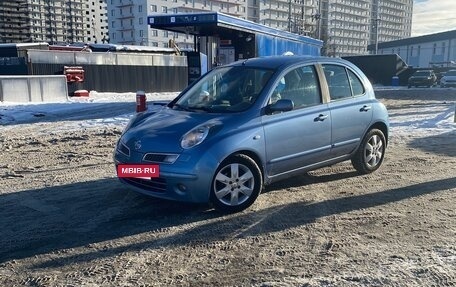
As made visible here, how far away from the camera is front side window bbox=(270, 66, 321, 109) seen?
5539 mm

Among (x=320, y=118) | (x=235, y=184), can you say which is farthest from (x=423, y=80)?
(x=235, y=184)

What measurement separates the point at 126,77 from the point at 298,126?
23.3 m

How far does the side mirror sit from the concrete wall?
15.6m

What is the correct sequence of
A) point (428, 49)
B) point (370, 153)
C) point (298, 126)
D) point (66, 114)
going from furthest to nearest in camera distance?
point (428, 49)
point (66, 114)
point (370, 153)
point (298, 126)

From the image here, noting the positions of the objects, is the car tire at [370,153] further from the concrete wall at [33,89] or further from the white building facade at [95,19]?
the white building facade at [95,19]

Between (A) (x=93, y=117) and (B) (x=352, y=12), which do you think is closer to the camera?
(A) (x=93, y=117)

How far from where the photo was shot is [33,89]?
18.6 meters

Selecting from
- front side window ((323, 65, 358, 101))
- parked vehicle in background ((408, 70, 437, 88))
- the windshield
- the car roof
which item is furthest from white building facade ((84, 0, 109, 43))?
front side window ((323, 65, 358, 101))

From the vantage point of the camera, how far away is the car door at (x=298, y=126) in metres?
5.27

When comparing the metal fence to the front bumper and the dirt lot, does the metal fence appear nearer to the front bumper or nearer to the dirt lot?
the dirt lot

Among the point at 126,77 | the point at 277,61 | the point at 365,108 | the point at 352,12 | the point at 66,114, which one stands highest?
the point at 352,12

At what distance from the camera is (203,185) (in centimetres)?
471

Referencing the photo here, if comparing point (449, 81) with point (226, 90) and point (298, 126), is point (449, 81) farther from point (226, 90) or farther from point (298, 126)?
point (226, 90)

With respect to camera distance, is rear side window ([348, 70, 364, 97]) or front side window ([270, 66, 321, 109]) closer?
front side window ([270, 66, 321, 109])
